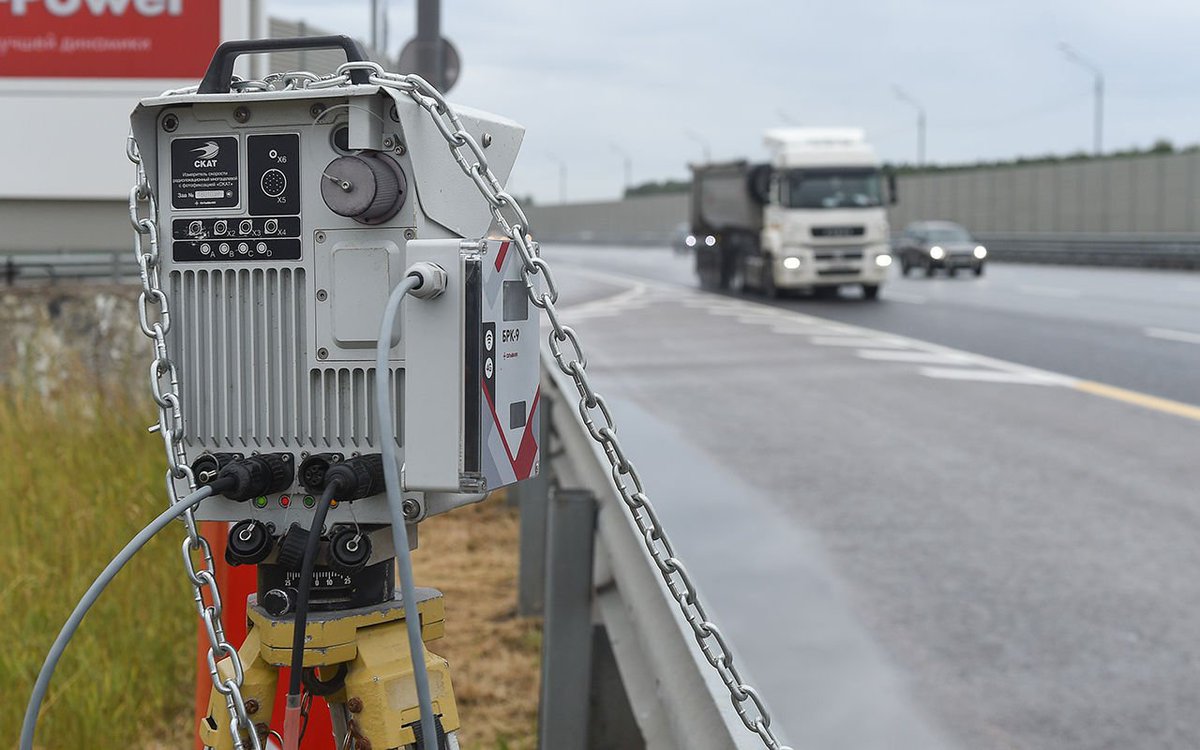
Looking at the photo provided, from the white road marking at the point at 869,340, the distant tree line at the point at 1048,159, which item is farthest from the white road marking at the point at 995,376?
the distant tree line at the point at 1048,159

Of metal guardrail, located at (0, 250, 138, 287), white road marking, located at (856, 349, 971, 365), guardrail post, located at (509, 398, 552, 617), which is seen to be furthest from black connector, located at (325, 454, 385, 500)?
white road marking, located at (856, 349, 971, 365)

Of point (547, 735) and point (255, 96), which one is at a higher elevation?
point (255, 96)

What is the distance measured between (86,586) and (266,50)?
359cm

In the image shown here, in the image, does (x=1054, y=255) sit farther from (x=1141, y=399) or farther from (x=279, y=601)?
(x=279, y=601)

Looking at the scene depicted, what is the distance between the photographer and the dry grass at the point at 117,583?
450 centimetres

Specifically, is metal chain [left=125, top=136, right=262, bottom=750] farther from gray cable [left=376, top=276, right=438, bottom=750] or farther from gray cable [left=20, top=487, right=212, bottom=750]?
gray cable [left=376, top=276, right=438, bottom=750]

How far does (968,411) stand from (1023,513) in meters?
4.04

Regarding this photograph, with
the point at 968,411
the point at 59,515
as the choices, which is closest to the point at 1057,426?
the point at 968,411

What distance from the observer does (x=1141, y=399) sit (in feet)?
39.5

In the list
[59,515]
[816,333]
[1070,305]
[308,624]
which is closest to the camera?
[308,624]

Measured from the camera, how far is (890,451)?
31.4ft

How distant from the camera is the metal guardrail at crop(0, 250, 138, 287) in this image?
1180 centimetres

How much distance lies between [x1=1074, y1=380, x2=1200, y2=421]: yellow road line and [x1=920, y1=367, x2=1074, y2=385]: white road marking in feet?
0.86

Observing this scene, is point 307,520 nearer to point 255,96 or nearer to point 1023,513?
point 255,96
